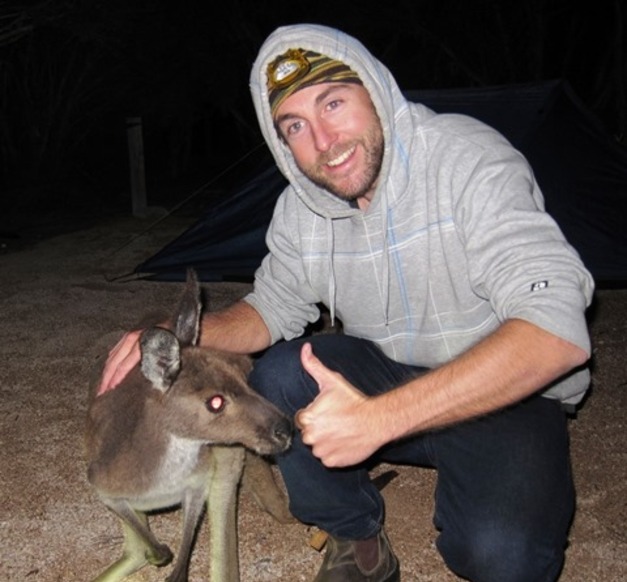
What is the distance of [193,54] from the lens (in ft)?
42.5

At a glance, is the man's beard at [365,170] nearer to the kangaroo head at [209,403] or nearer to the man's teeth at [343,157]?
the man's teeth at [343,157]

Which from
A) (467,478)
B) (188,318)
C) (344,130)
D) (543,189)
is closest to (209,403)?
(188,318)

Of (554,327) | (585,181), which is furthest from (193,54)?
(554,327)

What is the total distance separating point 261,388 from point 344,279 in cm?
43

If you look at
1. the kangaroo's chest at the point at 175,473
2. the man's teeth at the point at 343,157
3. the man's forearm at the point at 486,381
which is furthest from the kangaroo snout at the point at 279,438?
the man's teeth at the point at 343,157

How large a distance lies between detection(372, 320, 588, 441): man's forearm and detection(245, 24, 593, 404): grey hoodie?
0.16ft

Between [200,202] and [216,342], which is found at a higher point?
[216,342]

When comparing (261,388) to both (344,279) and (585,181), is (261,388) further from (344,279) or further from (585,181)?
(585,181)

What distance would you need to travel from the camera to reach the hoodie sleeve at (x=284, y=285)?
7.70 ft

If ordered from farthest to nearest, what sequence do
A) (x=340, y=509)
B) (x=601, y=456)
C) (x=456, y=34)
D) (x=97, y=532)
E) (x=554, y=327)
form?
(x=456, y=34), (x=601, y=456), (x=97, y=532), (x=340, y=509), (x=554, y=327)

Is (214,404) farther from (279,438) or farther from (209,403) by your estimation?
(279,438)

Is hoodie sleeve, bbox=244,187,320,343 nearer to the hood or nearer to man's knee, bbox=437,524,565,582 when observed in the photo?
the hood

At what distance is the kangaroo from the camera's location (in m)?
2.14

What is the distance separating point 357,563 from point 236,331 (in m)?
0.79
